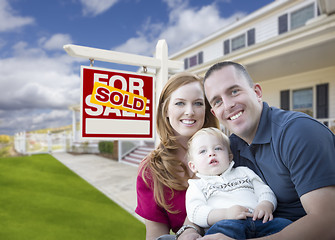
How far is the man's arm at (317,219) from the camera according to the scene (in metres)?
1.12

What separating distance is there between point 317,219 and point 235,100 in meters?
0.70

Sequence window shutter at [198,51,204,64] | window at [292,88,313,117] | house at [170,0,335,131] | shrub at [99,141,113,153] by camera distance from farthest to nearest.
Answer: shrub at [99,141,113,153], window shutter at [198,51,204,64], window at [292,88,313,117], house at [170,0,335,131]

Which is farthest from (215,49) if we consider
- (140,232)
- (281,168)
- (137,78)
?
(281,168)

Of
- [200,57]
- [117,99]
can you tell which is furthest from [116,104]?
[200,57]

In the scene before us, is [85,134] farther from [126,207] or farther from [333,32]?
[333,32]

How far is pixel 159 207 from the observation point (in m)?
1.88

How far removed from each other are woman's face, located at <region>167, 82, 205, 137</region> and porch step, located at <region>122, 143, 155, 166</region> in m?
10.3

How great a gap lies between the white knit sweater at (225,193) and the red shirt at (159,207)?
11.8 inches

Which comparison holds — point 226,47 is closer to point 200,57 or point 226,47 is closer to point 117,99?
point 200,57

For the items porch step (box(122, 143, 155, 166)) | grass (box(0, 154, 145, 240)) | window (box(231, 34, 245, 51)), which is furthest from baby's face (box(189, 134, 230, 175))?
window (box(231, 34, 245, 51))

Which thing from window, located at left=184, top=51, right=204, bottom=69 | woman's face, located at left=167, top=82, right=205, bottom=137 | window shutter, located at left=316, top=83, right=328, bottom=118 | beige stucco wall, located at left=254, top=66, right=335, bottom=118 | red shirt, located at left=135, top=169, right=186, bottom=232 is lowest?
red shirt, located at left=135, top=169, right=186, bottom=232

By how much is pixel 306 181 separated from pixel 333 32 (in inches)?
275

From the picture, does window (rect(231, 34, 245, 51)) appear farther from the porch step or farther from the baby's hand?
the baby's hand

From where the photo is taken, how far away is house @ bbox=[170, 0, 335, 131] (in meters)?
6.98
